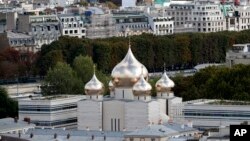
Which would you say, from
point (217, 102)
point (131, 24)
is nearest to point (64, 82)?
point (217, 102)

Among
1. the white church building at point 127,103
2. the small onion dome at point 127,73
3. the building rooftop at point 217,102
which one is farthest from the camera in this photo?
the building rooftop at point 217,102

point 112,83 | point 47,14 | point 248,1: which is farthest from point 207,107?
point 248,1

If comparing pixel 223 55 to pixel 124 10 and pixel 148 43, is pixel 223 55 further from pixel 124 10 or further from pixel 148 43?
pixel 124 10

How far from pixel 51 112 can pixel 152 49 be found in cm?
4153

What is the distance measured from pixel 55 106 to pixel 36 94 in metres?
17.1

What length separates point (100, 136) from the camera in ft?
192

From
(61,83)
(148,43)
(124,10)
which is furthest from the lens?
(124,10)

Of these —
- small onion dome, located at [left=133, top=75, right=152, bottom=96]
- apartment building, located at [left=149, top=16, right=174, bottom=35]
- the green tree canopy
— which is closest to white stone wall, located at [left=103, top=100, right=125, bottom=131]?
small onion dome, located at [left=133, top=75, right=152, bottom=96]

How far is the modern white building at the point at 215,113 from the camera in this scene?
6325cm

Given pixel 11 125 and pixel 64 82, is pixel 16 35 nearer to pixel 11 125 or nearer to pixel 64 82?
pixel 64 82

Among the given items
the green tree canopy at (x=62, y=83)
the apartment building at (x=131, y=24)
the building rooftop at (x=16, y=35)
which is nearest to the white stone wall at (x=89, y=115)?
the green tree canopy at (x=62, y=83)

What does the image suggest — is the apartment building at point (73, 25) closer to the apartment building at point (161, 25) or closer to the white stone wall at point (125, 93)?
the apartment building at point (161, 25)

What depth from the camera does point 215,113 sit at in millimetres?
63719

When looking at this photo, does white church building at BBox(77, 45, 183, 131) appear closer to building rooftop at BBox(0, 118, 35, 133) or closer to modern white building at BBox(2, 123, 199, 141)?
modern white building at BBox(2, 123, 199, 141)
